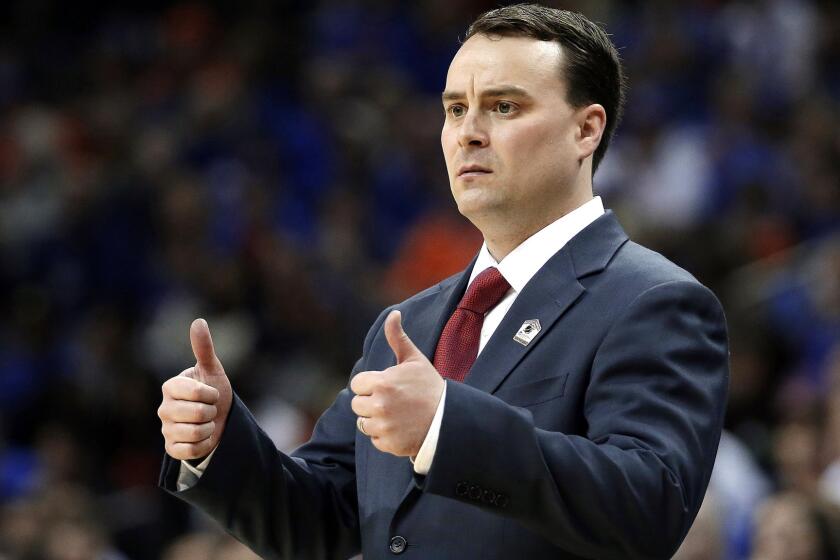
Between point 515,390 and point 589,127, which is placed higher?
point 589,127

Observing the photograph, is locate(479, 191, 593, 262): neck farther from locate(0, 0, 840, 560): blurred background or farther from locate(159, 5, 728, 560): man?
locate(0, 0, 840, 560): blurred background

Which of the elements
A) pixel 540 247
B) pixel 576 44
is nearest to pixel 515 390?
pixel 540 247

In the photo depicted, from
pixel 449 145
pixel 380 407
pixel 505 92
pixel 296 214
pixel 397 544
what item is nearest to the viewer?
pixel 380 407

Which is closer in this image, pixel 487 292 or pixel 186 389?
pixel 186 389

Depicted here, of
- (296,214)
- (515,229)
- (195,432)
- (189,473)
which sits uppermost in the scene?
(515,229)

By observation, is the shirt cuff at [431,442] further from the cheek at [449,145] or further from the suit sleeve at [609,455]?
the cheek at [449,145]

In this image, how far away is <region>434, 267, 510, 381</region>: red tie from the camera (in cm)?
274

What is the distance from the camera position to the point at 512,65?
2752 mm

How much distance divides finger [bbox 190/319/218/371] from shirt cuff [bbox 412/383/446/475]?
0.51 m

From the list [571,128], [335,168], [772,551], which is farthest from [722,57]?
[571,128]

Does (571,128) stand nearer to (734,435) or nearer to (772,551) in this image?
(772,551)

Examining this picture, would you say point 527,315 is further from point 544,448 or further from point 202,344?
point 202,344

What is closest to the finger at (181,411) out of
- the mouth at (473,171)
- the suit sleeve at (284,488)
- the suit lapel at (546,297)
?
the suit sleeve at (284,488)

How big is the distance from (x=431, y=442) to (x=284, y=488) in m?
0.60
